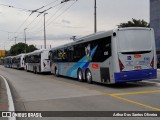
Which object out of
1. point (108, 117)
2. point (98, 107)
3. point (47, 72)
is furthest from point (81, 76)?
point (47, 72)

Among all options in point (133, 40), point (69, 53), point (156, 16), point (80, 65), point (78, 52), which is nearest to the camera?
point (133, 40)

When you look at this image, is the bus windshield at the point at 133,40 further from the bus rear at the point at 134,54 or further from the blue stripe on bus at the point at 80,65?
the blue stripe on bus at the point at 80,65

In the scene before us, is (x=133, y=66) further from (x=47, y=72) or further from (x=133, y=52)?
(x=47, y=72)

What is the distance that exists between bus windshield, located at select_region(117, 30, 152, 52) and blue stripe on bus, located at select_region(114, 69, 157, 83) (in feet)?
3.78

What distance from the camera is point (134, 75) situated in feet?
58.5

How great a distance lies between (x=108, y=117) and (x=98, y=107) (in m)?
1.85

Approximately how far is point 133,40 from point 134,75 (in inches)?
70.1

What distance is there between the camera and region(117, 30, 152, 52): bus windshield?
1761cm

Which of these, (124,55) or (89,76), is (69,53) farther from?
(124,55)

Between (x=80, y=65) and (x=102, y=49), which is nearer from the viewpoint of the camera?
(x=102, y=49)

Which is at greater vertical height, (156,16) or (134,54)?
(156,16)

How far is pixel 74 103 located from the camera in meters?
12.9

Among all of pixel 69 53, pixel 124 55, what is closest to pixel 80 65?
pixel 69 53

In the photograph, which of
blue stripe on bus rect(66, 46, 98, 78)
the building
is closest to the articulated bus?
blue stripe on bus rect(66, 46, 98, 78)
